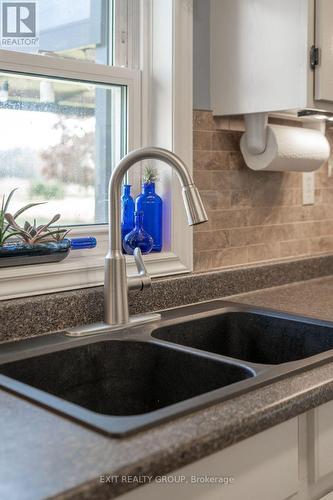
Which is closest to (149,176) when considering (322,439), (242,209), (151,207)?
(151,207)

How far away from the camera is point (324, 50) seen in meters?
1.68

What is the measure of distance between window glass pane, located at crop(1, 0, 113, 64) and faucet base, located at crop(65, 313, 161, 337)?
0.72m

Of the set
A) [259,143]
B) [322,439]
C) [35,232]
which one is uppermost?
[259,143]

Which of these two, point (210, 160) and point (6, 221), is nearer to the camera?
point (6, 221)

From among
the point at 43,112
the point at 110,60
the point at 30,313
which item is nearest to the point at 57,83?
the point at 43,112

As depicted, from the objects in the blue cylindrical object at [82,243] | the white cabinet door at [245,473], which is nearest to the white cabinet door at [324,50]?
the blue cylindrical object at [82,243]

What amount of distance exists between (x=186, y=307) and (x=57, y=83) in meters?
0.70

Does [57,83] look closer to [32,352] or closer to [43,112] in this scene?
[43,112]

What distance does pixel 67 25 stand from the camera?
5.47 feet

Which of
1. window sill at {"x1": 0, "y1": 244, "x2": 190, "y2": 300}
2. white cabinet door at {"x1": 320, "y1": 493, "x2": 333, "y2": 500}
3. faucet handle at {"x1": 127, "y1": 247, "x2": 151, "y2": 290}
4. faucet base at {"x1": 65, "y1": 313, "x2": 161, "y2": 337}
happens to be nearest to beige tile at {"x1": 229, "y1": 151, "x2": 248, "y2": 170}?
window sill at {"x1": 0, "y1": 244, "x2": 190, "y2": 300}

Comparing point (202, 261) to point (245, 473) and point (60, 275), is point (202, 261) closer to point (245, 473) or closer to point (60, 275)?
point (60, 275)

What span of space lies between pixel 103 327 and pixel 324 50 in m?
0.94

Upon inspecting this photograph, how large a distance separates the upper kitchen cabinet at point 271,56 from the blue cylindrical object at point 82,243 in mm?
558

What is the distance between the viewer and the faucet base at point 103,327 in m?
1.43
